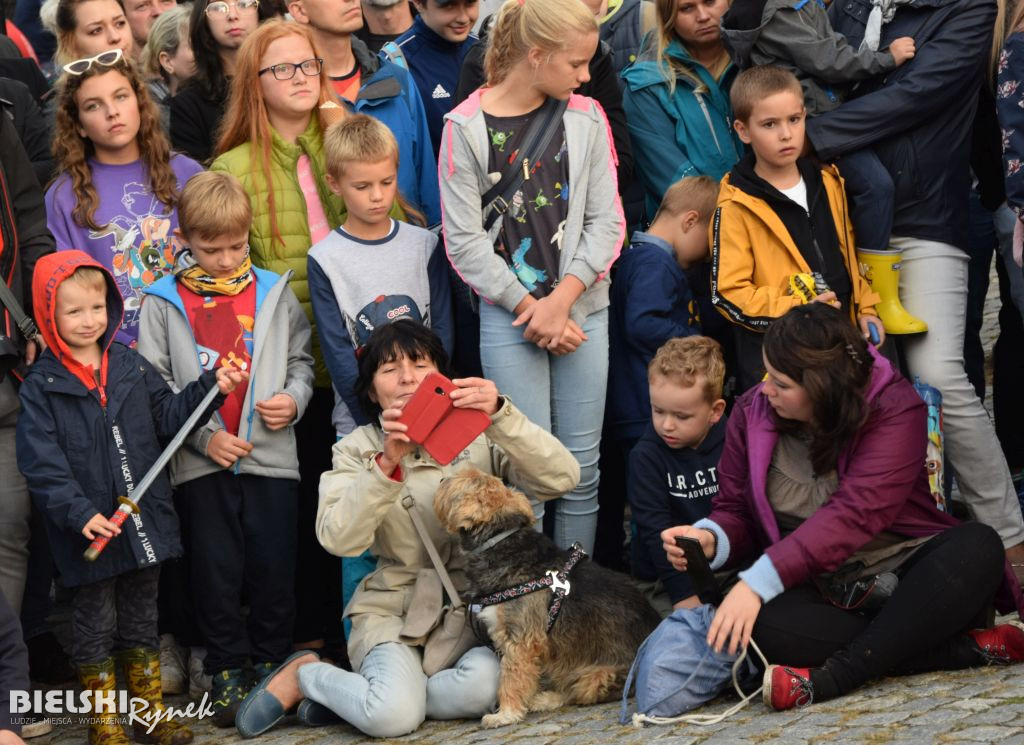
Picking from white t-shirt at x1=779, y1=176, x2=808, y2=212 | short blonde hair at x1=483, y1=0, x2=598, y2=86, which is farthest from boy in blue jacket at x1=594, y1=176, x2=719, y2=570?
short blonde hair at x1=483, y1=0, x2=598, y2=86

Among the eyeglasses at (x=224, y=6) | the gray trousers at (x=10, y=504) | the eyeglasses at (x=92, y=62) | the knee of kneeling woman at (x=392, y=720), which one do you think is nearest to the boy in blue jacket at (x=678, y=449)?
the knee of kneeling woman at (x=392, y=720)

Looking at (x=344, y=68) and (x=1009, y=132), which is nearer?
(x=1009, y=132)

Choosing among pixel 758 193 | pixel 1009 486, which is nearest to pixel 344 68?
pixel 758 193

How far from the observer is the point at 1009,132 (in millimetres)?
6113

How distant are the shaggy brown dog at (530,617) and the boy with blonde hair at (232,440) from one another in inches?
37.0

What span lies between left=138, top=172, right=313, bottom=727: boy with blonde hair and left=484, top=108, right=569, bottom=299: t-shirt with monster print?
1014mm

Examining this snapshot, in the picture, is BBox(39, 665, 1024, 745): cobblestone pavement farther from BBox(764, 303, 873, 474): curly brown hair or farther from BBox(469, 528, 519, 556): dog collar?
BBox(764, 303, 873, 474): curly brown hair

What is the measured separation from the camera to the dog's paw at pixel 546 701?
5.47 meters

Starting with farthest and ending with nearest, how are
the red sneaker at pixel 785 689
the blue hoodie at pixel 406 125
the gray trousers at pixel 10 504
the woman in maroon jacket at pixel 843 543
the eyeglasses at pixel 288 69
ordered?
1. the blue hoodie at pixel 406 125
2. the eyeglasses at pixel 288 69
3. the gray trousers at pixel 10 504
4. the woman in maroon jacket at pixel 843 543
5. the red sneaker at pixel 785 689

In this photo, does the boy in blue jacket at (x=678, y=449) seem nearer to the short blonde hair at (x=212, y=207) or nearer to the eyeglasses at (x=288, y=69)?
the short blonde hair at (x=212, y=207)

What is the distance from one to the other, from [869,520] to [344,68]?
351 centimetres

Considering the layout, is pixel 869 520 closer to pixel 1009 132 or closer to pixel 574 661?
pixel 574 661

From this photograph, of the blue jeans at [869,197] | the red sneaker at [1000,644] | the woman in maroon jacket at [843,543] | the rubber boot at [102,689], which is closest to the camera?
the woman in maroon jacket at [843,543]

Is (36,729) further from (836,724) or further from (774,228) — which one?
(774,228)
